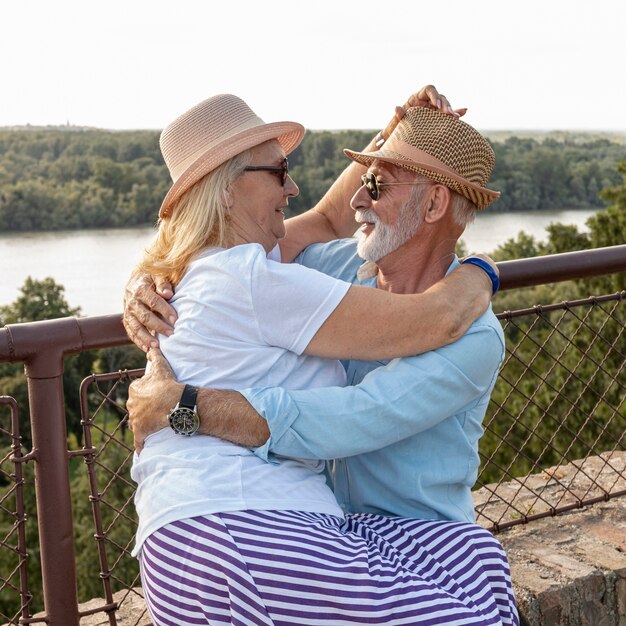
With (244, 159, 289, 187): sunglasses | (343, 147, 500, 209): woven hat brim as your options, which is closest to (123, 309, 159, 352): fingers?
(244, 159, 289, 187): sunglasses

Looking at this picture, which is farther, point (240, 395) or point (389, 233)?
point (389, 233)

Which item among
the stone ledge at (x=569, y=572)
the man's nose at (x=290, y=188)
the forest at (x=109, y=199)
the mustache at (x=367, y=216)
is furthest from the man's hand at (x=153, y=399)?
the forest at (x=109, y=199)

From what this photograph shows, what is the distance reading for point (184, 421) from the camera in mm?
1889

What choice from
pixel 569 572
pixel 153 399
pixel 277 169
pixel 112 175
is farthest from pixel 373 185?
pixel 112 175

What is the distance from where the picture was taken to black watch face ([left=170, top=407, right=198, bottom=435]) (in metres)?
1.88

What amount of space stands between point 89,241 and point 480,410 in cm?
4903

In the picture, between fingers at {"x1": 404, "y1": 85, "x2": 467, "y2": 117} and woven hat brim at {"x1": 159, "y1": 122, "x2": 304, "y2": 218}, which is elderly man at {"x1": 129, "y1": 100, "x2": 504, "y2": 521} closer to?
fingers at {"x1": 404, "y1": 85, "x2": 467, "y2": 117}

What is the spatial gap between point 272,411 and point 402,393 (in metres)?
0.31

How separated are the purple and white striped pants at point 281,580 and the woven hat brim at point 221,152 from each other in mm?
837

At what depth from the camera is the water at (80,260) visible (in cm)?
4625

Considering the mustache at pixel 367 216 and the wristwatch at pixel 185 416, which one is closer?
the wristwatch at pixel 185 416

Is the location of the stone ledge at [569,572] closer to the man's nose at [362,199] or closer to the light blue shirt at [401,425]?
the light blue shirt at [401,425]

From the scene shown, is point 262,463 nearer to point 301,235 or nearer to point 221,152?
point 221,152

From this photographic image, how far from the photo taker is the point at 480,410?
7.25 ft
